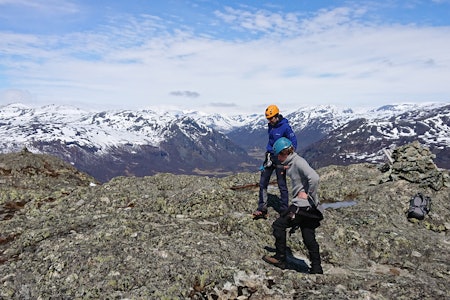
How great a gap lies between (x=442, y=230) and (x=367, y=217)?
15.2ft

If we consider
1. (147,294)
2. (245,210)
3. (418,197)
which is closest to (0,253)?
(147,294)

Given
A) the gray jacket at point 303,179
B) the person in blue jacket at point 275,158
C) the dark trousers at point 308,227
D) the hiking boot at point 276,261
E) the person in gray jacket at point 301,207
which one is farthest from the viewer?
the person in blue jacket at point 275,158

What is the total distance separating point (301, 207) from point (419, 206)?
11.8m

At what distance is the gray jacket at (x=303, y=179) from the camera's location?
459 inches

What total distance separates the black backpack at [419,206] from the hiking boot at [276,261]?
11.0 metres

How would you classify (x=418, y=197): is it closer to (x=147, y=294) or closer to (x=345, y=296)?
(x=345, y=296)

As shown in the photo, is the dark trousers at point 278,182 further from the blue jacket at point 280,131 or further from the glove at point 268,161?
the blue jacket at point 280,131

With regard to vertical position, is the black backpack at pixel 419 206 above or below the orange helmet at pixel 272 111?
below

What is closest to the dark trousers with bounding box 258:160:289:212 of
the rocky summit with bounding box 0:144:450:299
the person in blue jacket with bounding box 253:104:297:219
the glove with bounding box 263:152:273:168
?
the person in blue jacket with bounding box 253:104:297:219

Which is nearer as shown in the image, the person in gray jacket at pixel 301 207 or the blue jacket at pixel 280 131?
the person in gray jacket at pixel 301 207

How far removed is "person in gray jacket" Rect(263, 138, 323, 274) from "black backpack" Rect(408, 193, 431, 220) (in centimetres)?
1046

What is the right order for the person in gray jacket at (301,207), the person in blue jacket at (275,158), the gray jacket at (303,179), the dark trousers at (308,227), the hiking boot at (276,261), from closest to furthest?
1. the gray jacket at (303,179)
2. the person in gray jacket at (301,207)
3. the dark trousers at (308,227)
4. the hiking boot at (276,261)
5. the person in blue jacket at (275,158)

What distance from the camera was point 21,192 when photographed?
21797 millimetres

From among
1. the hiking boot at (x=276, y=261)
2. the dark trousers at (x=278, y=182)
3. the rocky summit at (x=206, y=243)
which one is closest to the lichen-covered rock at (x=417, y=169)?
the rocky summit at (x=206, y=243)
